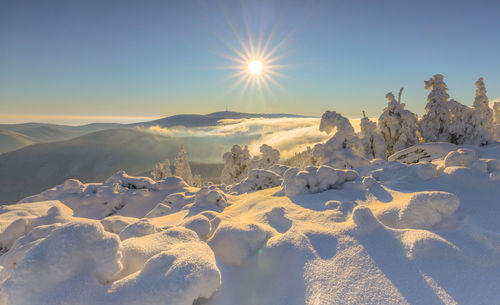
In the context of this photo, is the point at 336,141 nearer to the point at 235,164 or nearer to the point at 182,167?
the point at 235,164

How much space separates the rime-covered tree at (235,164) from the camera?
91.7 ft

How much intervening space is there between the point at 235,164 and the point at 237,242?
82.0 feet

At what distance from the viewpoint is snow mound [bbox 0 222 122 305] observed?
78.5 inches

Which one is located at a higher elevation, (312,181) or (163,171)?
(312,181)

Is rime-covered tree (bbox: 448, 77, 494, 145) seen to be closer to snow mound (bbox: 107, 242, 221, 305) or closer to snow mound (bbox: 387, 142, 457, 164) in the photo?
snow mound (bbox: 387, 142, 457, 164)

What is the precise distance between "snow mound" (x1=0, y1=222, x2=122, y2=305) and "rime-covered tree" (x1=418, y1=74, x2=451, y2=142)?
23073mm

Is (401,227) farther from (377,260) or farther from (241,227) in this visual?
(241,227)

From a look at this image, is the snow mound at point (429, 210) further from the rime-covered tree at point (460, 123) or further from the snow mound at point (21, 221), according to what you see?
the rime-covered tree at point (460, 123)

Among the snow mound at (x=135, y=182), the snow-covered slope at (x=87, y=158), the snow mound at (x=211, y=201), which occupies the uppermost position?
the snow mound at (x=211, y=201)

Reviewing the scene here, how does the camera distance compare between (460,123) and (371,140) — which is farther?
(371,140)

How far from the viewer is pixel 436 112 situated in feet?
59.7

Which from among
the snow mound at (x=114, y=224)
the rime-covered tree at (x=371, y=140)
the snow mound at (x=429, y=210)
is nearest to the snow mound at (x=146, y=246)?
the snow mound at (x=114, y=224)

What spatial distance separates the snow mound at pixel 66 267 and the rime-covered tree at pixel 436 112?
2307 centimetres

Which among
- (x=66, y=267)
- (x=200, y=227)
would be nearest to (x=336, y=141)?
(x=200, y=227)
